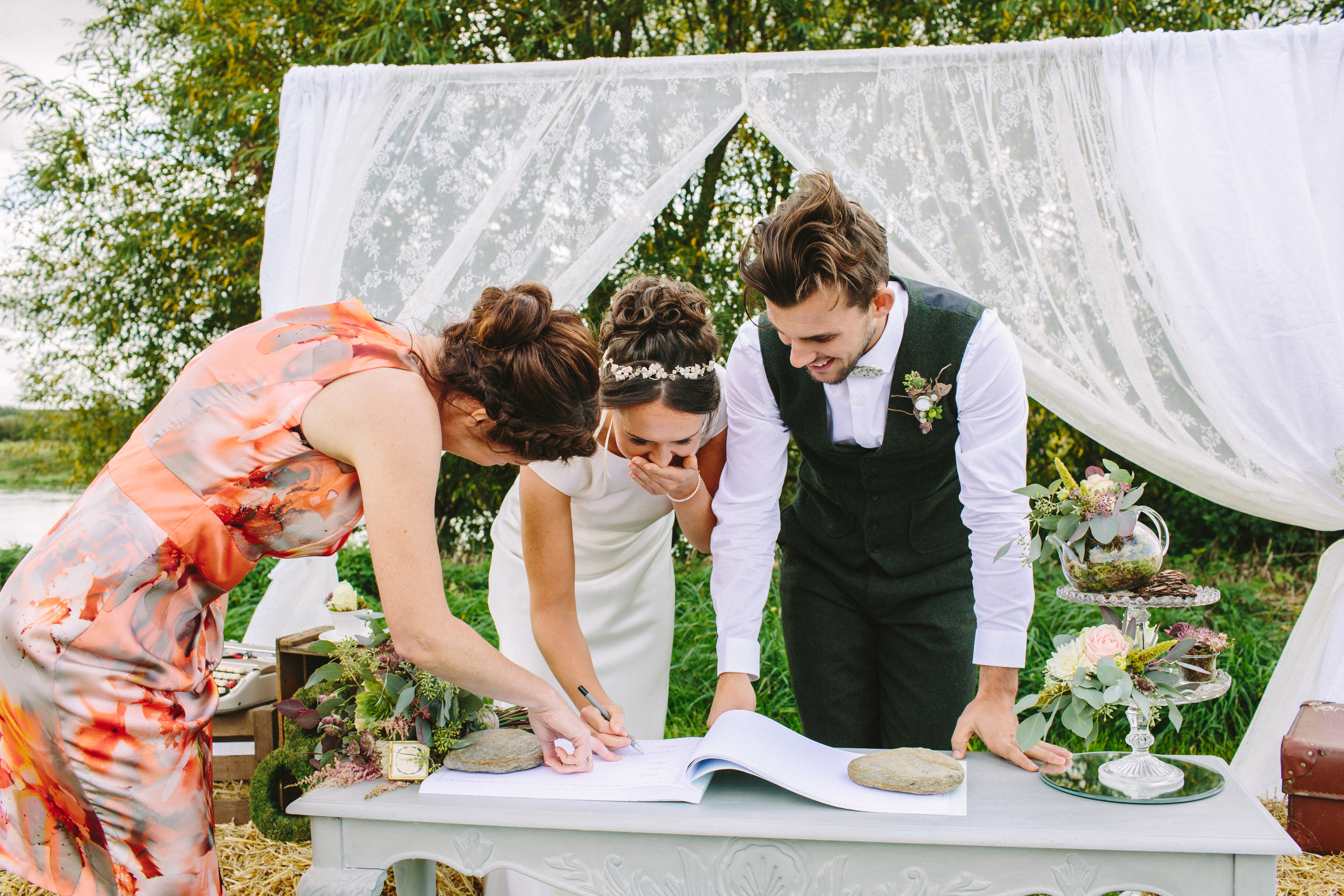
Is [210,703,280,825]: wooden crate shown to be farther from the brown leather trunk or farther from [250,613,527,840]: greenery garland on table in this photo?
the brown leather trunk

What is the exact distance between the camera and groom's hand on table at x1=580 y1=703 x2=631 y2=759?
171 cm

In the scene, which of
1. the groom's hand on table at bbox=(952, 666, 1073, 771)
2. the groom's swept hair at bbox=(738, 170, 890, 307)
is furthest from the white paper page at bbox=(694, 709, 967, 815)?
the groom's swept hair at bbox=(738, 170, 890, 307)

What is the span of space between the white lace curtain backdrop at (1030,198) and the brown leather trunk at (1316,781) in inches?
14.2

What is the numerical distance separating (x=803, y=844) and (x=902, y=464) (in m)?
0.91

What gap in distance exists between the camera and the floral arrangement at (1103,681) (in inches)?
54.9

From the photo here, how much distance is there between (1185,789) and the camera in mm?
1458

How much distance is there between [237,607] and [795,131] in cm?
370

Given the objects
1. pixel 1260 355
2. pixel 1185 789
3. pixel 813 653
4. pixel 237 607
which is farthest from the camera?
pixel 237 607

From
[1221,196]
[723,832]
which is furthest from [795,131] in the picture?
[723,832]

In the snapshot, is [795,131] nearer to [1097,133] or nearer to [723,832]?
[1097,133]

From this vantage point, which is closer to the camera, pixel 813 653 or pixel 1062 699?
pixel 1062 699

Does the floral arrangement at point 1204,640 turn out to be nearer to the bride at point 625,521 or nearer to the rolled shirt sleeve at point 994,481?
the rolled shirt sleeve at point 994,481

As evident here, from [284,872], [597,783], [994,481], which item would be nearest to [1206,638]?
[994,481]

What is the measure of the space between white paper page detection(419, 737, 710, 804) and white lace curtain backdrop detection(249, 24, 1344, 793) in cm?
198
